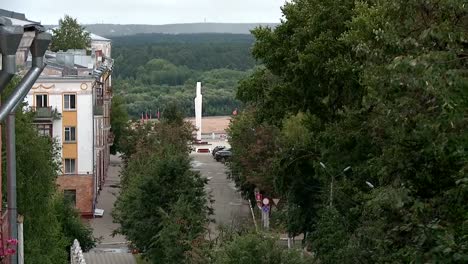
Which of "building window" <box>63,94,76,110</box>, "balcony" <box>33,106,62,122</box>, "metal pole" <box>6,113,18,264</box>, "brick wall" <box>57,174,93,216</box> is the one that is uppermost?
"metal pole" <box>6,113,18,264</box>

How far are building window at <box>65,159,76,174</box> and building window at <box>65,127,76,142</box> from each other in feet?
4.00

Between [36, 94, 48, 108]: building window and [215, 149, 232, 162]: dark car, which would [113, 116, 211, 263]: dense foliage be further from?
[215, 149, 232, 162]: dark car

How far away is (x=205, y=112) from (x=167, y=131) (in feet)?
396

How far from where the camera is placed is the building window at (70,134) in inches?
2388

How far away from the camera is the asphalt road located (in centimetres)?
5678

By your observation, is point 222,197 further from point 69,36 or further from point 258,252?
point 258,252

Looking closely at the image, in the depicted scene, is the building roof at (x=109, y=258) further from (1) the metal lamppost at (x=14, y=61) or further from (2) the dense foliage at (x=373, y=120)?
(1) the metal lamppost at (x=14, y=61)

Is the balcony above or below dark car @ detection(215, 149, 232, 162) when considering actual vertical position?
above

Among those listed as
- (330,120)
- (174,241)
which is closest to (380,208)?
(330,120)

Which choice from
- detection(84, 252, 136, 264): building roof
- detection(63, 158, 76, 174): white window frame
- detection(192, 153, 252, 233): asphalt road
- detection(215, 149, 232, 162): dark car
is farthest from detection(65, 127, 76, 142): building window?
detection(215, 149, 232, 162): dark car

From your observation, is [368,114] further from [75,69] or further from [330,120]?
[75,69]

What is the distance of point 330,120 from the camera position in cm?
3259

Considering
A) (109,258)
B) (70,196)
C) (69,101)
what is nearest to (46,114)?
(69,101)

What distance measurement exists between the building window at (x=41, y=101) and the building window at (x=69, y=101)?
103 cm
